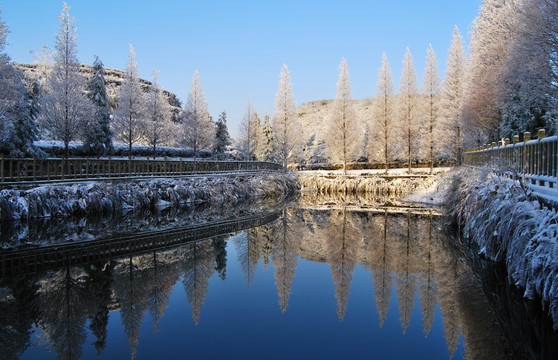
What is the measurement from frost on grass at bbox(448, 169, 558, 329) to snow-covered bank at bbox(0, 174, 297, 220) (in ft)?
49.7

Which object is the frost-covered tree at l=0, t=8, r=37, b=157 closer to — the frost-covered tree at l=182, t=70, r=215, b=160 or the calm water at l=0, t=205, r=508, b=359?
the calm water at l=0, t=205, r=508, b=359

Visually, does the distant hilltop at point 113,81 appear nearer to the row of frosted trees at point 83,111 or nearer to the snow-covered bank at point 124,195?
the row of frosted trees at point 83,111

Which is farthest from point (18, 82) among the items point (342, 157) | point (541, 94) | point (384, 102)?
point (384, 102)

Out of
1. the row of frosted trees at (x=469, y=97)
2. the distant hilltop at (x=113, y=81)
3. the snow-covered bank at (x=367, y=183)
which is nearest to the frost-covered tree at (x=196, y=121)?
the row of frosted trees at (x=469, y=97)

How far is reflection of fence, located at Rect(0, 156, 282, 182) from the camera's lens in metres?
15.7

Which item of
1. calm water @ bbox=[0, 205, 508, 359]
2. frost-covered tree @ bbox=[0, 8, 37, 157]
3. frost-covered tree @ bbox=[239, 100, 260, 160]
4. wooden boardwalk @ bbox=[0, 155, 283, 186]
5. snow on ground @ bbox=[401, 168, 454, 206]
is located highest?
frost-covered tree @ bbox=[239, 100, 260, 160]

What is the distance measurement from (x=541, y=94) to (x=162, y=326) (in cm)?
1225

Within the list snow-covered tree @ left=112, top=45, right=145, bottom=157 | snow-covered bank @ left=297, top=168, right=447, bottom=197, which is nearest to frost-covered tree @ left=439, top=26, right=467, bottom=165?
snow-covered bank @ left=297, top=168, right=447, bottom=197

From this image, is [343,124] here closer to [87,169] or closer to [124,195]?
[124,195]

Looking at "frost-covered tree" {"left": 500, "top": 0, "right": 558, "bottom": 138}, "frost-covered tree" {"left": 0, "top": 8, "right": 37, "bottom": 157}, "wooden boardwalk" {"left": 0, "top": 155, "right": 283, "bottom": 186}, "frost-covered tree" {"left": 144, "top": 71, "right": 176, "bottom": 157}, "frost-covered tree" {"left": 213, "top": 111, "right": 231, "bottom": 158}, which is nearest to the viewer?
"frost-covered tree" {"left": 500, "top": 0, "right": 558, "bottom": 138}

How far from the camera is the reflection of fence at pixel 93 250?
817 cm

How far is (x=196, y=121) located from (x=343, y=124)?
13.2m

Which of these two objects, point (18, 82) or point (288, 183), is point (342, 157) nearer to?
point (288, 183)

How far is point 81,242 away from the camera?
417 inches
